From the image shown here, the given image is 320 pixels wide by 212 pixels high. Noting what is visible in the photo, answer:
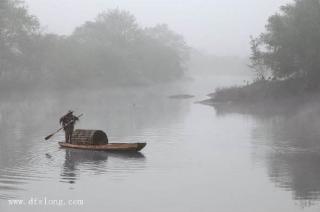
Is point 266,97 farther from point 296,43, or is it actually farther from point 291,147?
point 291,147

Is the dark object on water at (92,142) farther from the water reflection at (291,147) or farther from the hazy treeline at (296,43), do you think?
the hazy treeline at (296,43)

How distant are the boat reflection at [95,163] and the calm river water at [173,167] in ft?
0.16

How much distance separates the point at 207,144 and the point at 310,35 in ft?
105

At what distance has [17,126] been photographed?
47.6 m

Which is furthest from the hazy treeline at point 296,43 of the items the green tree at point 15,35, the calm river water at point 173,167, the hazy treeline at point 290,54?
the green tree at point 15,35

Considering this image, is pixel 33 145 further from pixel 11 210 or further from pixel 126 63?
pixel 126 63

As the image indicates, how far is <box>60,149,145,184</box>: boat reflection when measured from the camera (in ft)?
87.5

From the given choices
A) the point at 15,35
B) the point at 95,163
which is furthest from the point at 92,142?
the point at 15,35

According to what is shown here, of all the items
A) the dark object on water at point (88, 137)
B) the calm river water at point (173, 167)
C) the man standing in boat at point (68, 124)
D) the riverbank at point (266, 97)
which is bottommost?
the calm river water at point (173, 167)

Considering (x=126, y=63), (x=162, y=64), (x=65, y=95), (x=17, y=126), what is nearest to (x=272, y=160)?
(x=17, y=126)

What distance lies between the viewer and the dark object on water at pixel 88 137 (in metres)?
32.7

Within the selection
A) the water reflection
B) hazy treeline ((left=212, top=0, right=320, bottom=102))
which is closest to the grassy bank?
hazy treeline ((left=212, top=0, right=320, bottom=102))

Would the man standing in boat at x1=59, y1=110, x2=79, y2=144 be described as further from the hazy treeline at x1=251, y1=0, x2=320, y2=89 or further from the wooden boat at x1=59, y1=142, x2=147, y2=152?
the hazy treeline at x1=251, y1=0, x2=320, y2=89

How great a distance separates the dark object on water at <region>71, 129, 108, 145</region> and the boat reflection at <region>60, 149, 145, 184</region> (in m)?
0.53
